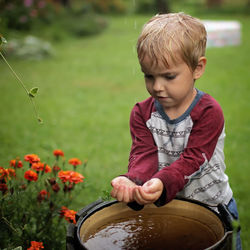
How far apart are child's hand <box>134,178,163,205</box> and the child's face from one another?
42 cm

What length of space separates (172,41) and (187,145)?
0.50m

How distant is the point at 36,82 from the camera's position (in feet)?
26.8

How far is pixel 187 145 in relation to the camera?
1989mm

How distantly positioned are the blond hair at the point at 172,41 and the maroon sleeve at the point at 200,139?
216 millimetres

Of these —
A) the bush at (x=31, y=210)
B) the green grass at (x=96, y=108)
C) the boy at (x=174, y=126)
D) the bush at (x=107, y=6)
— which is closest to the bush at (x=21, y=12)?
the green grass at (x=96, y=108)

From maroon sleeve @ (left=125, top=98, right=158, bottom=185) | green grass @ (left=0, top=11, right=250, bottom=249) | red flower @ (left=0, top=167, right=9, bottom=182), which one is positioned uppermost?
maroon sleeve @ (left=125, top=98, right=158, bottom=185)

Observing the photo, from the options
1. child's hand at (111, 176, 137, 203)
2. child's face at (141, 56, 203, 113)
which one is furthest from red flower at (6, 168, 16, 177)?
child's face at (141, 56, 203, 113)

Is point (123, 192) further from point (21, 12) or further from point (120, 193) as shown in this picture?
point (21, 12)

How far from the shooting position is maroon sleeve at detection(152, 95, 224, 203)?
1.85 m

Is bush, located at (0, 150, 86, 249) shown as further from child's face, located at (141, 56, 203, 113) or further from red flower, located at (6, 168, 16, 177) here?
child's face, located at (141, 56, 203, 113)

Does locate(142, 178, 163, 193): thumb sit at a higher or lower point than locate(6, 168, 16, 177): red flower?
higher

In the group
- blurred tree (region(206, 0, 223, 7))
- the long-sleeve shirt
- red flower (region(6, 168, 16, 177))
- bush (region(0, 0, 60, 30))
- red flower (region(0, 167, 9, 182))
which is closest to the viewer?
the long-sleeve shirt

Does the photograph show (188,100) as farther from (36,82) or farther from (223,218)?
(36,82)

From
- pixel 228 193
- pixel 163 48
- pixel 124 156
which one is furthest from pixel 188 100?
pixel 124 156
